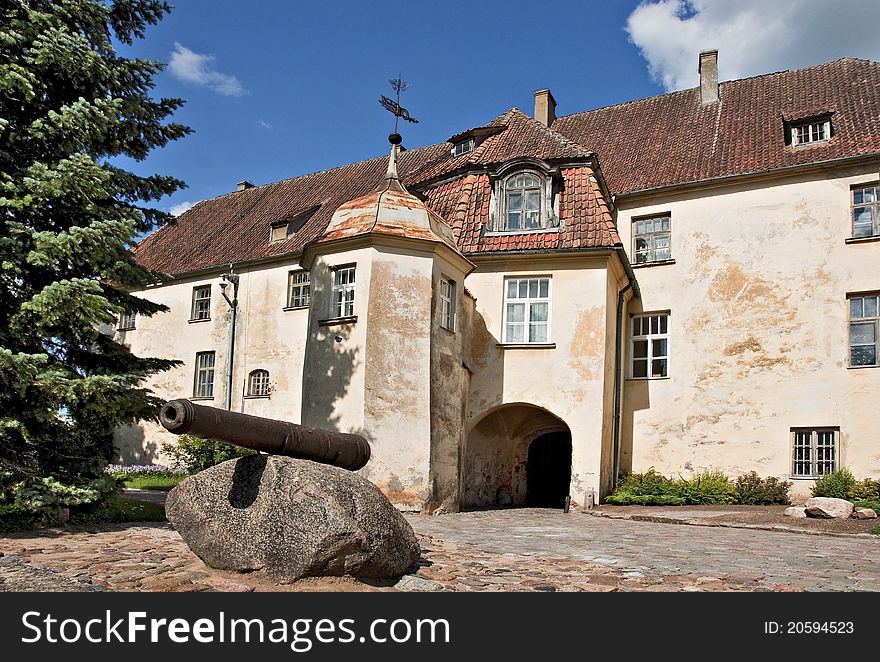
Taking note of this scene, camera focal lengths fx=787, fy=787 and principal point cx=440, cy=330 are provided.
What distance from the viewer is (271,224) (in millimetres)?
26578

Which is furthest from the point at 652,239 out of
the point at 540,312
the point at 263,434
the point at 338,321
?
the point at 263,434

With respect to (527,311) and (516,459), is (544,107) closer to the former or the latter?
(527,311)

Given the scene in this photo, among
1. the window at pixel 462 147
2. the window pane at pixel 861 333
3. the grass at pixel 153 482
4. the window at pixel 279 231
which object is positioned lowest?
the grass at pixel 153 482

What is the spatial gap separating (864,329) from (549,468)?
8.38 m

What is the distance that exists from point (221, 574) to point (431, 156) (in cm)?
2239

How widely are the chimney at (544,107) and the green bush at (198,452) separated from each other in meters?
14.2

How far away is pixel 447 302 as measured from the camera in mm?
16781

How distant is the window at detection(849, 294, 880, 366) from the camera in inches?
709

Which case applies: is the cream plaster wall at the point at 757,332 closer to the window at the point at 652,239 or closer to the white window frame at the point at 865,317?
the white window frame at the point at 865,317

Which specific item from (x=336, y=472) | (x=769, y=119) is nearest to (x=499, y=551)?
(x=336, y=472)

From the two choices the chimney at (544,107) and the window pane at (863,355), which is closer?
the window pane at (863,355)

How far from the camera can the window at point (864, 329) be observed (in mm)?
18000

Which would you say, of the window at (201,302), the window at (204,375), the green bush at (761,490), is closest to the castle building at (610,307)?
the green bush at (761,490)
